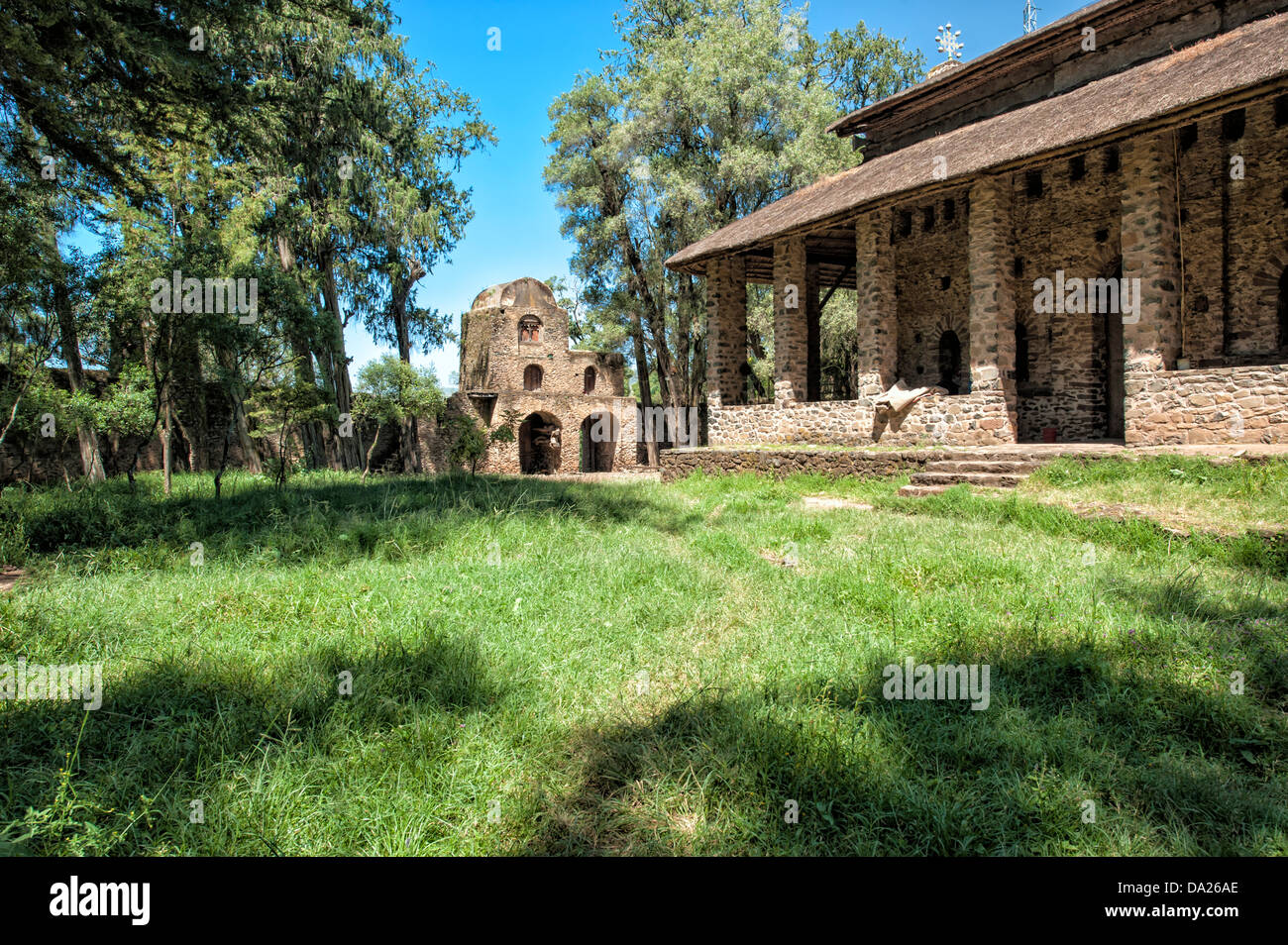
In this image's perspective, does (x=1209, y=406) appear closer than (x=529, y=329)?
Yes

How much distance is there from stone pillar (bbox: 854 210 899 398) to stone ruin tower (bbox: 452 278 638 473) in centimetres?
1711

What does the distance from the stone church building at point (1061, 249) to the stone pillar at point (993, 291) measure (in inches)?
1.4

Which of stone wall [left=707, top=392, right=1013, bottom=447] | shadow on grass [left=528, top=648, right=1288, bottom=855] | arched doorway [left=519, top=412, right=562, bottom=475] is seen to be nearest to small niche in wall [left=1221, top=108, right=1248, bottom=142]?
stone wall [left=707, top=392, right=1013, bottom=447]

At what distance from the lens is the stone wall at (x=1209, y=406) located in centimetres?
843

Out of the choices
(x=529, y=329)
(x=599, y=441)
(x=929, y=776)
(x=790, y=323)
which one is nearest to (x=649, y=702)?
(x=929, y=776)

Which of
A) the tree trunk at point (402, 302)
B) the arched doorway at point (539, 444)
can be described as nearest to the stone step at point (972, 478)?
the tree trunk at point (402, 302)

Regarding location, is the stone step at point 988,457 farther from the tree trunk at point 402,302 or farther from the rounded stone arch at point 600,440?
the rounded stone arch at point 600,440

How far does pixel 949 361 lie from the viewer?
1664cm

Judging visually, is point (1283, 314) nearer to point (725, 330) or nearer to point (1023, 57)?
point (1023, 57)

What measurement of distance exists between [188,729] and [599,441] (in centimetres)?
2946

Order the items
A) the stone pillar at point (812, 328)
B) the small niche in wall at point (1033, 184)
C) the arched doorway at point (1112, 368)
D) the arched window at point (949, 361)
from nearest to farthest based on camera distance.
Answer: the arched doorway at point (1112, 368)
the small niche in wall at point (1033, 184)
the arched window at point (949, 361)
the stone pillar at point (812, 328)

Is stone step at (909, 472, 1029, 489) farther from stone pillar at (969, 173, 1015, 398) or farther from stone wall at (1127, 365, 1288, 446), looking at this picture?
stone pillar at (969, 173, 1015, 398)

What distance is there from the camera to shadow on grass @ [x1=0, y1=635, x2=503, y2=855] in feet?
7.68

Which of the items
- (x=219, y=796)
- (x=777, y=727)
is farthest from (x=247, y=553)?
(x=777, y=727)
